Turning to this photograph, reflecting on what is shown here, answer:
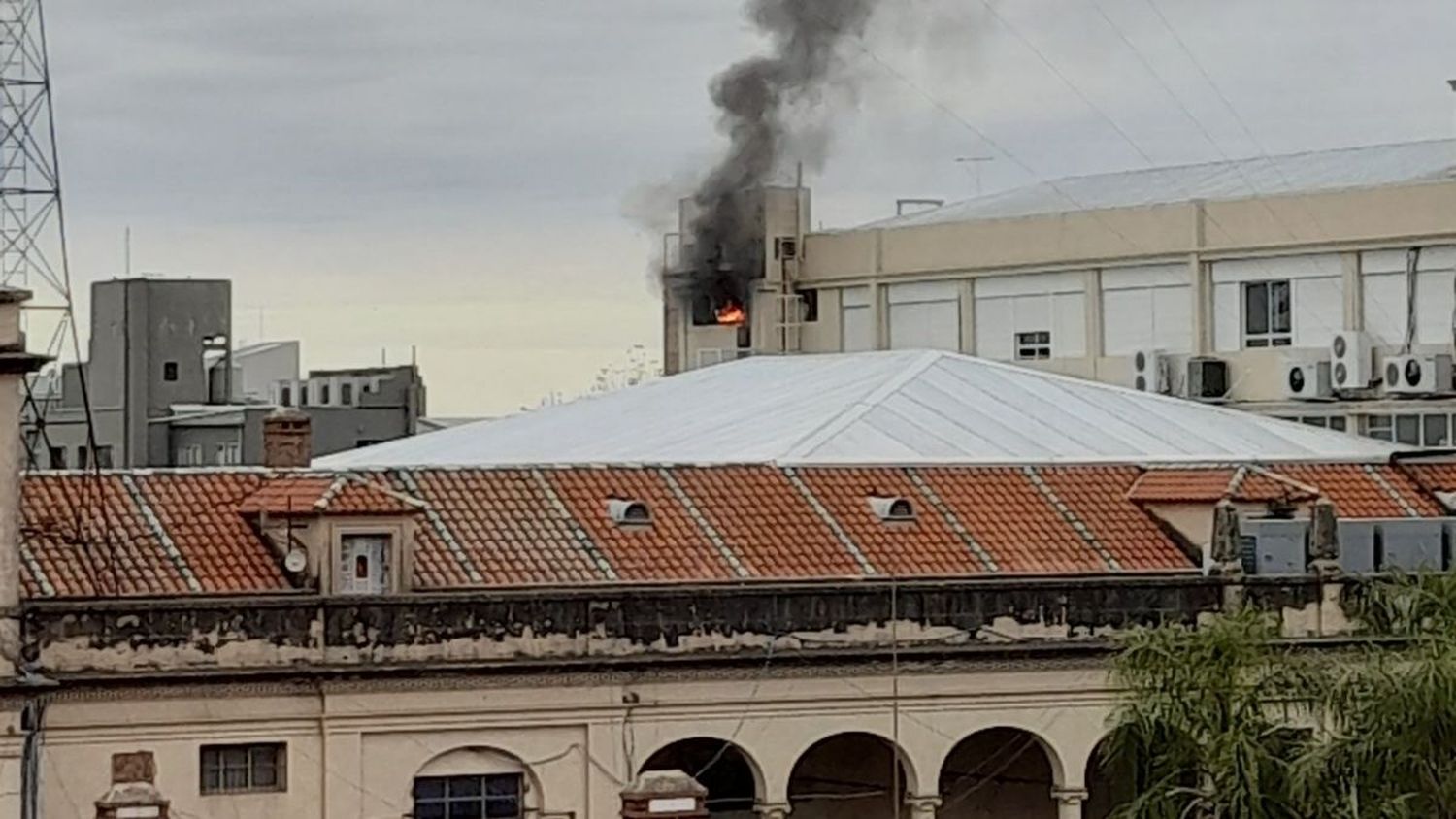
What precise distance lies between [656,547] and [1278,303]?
21589 mm

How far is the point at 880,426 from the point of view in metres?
47.6

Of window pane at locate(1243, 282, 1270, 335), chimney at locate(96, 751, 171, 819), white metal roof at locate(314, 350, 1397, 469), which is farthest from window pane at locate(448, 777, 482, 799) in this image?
window pane at locate(1243, 282, 1270, 335)

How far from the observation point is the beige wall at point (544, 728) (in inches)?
1475

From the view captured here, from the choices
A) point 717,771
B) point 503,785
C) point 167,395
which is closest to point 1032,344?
point 167,395

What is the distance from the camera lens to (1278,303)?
2377 inches

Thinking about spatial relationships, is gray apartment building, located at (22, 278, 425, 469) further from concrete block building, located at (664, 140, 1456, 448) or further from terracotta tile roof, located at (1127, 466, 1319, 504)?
terracotta tile roof, located at (1127, 466, 1319, 504)

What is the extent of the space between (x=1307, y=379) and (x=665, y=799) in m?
→ 25.2

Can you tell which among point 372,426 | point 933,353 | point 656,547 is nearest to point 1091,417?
point 933,353

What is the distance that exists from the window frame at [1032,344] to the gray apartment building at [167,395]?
12.8m

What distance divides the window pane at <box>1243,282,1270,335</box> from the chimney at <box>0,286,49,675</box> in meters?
27.7

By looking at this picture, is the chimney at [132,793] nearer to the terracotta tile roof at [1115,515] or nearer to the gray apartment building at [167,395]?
the terracotta tile roof at [1115,515]

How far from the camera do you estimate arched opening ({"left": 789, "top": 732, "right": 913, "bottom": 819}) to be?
42.3 metres

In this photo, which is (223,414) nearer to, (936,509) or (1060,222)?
(1060,222)

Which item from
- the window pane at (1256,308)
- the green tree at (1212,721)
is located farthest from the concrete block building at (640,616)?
the window pane at (1256,308)
